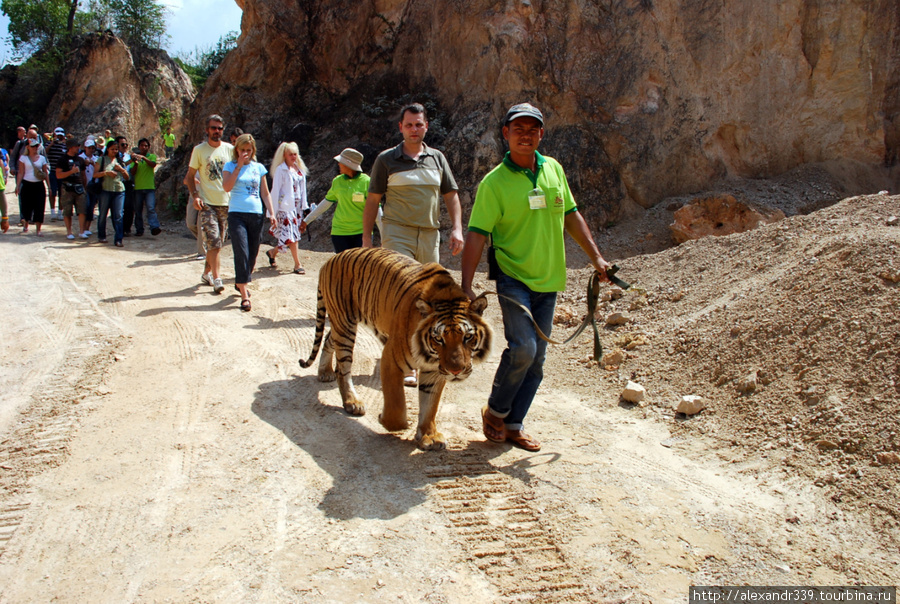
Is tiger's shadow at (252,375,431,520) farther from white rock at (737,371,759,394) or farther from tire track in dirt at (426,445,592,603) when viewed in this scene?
white rock at (737,371,759,394)

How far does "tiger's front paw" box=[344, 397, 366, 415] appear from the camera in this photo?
4.88 metres

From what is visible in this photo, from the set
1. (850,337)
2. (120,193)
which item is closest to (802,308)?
(850,337)

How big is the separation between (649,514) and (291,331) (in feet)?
15.1

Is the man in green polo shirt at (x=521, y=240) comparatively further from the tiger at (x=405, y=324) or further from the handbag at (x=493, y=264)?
the tiger at (x=405, y=324)

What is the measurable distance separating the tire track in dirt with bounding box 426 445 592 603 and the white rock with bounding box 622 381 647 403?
1787 millimetres

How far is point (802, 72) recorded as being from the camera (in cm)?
1235

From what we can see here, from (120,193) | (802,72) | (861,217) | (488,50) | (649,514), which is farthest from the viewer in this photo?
(488,50)

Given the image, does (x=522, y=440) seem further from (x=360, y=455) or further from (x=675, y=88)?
(x=675, y=88)

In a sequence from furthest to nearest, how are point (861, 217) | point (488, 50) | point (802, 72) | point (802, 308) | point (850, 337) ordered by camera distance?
point (488, 50) → point (802, 72) → point (861, 217) → point (802, 308) → point (850, 337)

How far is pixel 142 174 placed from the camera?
41.1ft

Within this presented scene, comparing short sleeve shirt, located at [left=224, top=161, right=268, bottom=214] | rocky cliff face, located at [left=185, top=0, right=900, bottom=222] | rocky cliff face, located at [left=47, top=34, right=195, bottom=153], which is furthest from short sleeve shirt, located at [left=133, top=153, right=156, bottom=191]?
rocky cliff face, located at [left=47, top=34, right=195, bottom=153]

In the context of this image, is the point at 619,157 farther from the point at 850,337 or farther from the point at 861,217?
the point at 850,337

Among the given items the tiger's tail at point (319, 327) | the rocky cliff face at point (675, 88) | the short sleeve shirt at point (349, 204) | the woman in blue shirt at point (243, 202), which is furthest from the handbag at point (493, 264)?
the rocky cliff face at point (675, 88)

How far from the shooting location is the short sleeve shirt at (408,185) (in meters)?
5.45
